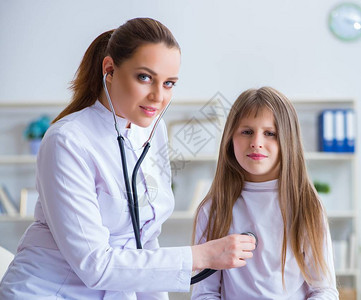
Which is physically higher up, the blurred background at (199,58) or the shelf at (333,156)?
the blurred background at (199,58)

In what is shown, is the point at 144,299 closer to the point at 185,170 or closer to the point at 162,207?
the point at 162,207

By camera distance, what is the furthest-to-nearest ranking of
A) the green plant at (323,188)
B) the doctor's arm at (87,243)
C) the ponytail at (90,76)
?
1. the green plant at (323,188)
2. the ponytail at (90,76)
3. the doctor's arm at (87,243)

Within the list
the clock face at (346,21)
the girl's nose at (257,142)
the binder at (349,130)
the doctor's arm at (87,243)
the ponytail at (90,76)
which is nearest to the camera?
the doctor's arm at (87,243)

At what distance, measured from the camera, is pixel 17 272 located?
122 cm

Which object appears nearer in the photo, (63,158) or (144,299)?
(63,158)

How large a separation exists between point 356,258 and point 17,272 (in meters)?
3.25

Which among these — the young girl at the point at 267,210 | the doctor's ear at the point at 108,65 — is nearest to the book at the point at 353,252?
the young girl at the point at 267,210

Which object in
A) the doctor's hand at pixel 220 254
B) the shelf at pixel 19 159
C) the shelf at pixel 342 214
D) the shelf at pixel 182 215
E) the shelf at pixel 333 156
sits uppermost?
the doctor's hand at pixel 220 254

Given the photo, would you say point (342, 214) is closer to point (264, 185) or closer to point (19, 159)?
point (19, 159)

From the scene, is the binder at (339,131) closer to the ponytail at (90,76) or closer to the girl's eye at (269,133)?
the girl's eye at (269,133)

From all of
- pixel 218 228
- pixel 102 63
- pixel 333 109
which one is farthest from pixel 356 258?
pixel 102 63

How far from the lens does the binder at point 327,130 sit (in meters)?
3.97

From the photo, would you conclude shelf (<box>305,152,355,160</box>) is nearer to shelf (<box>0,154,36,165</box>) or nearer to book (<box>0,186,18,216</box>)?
shelf (<box>0,154,36,165</box>)

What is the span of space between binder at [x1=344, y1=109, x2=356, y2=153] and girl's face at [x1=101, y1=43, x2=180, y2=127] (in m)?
2.97
